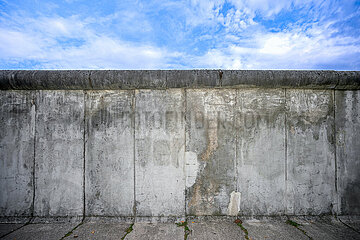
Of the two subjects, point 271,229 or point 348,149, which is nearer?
point 271,229

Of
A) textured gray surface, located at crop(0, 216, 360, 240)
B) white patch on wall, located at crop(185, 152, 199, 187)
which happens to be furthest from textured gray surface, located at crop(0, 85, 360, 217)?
textured gray surface, located at crop(0, 216, 360, 240)

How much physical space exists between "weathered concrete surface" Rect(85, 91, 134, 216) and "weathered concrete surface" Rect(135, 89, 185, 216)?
0.57 ft

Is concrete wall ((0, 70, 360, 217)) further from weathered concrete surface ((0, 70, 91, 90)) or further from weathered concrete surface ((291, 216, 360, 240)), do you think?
weathered concrete surface ((291, 216, 360, 240))

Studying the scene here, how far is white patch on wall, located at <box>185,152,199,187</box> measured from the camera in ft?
9.73

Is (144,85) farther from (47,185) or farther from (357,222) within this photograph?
(357,222)

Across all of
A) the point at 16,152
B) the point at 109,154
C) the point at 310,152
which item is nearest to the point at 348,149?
the point at 310,152

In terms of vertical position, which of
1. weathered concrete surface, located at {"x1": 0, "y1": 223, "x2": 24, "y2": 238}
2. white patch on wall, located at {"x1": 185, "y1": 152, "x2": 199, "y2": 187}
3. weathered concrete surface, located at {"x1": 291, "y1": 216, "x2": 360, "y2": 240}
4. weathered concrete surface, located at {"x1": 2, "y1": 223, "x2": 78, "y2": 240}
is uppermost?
white patch on wall, located at {"x1": 185, "y1": 152, "x2": 199, "y2": 187}

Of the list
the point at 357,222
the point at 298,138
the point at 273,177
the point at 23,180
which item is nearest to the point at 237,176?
the point at 273,177

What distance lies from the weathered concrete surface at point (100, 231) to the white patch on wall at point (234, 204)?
1.85 metres

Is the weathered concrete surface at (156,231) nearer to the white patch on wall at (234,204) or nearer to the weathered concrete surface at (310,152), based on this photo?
the white patch on wall at (234,204)

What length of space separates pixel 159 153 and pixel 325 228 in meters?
3.10

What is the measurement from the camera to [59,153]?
303cm

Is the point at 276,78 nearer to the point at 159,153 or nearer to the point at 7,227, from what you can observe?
the point at 159,153

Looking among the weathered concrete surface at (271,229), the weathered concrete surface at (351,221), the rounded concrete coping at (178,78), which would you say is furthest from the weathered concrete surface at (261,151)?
the weathered concrete surface at (351,221)
